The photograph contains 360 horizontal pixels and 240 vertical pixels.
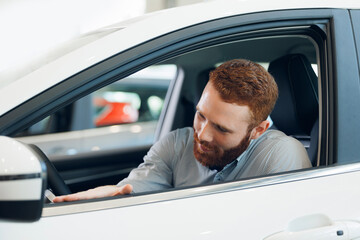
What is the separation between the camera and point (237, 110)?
1557 millimetres

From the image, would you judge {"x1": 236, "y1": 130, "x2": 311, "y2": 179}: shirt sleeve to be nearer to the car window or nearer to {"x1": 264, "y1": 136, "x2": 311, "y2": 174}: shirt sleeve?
{"x1": 264, "y1": 136, "x2": 311, "y2": 174}: shirt sleeve

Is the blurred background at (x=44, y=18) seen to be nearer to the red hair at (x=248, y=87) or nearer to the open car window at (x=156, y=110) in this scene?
the open car window at (x=156, y=110)

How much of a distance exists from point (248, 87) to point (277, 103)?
14.4 inches

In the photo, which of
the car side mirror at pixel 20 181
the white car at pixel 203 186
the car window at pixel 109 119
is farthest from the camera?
the car window at pixel 109 119

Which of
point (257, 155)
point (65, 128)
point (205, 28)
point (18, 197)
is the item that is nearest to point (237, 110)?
point (257, 155)

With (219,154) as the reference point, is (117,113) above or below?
below

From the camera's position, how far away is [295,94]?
5.91ft

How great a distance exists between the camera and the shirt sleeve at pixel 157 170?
177cm

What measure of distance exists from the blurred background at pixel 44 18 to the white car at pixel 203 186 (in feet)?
11.8

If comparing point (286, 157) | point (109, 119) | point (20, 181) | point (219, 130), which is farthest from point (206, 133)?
point (109, 119)

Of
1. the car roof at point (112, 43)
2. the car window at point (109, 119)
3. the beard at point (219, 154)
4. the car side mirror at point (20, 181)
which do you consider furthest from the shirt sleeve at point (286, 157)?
the car window at point (109, 119)

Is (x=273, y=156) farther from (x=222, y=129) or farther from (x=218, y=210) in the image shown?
(x=218, y=210)

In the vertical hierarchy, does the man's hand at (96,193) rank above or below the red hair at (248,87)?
below

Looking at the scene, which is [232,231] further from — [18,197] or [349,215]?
[18,197]
